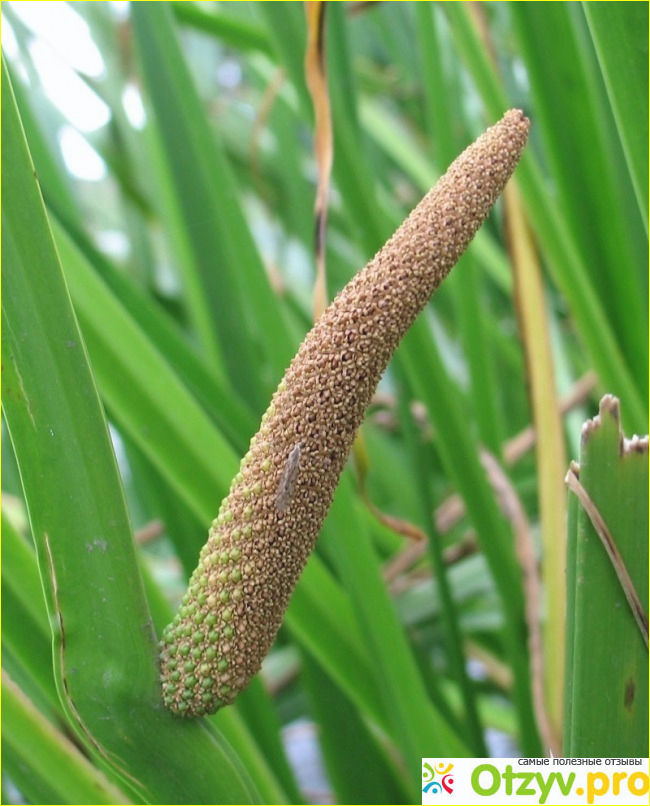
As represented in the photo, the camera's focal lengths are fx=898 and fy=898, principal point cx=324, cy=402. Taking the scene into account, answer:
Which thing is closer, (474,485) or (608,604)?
(608,604)

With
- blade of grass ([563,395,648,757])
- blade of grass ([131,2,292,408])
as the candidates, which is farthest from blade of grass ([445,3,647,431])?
blade of grass ([563,395,648,757])

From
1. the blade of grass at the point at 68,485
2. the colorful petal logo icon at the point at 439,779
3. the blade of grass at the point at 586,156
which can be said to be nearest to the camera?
the blade of grass at the point at 68,485

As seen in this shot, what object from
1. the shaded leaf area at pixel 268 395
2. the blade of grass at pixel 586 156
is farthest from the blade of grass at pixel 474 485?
the blade of grass at pixel 586 156

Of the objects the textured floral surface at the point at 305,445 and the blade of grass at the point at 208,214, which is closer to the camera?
the textured floral surface at the point at 305,445

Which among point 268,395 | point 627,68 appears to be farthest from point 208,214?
point 627,68

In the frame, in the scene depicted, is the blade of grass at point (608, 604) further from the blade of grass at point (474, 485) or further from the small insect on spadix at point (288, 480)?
the blade of grass at point (474, 485)

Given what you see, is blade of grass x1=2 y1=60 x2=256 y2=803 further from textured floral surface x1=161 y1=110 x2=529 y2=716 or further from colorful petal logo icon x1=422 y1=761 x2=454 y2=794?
colorful petal logo icon x1=422 y1=761 x2=454 y2=794

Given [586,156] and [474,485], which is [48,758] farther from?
[586,156]

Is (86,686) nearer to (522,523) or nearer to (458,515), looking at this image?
(522,523)

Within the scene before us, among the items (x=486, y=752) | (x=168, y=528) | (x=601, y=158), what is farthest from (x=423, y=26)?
(x=486, y=752)
